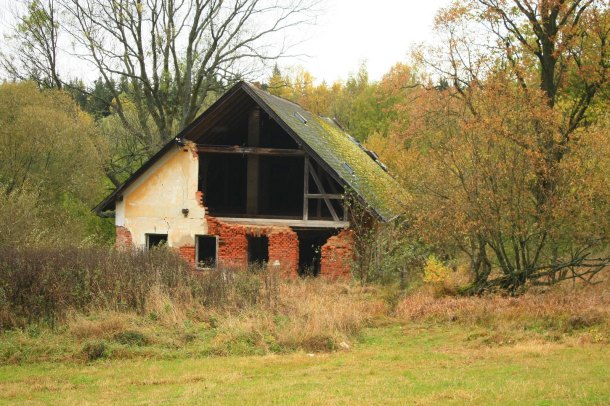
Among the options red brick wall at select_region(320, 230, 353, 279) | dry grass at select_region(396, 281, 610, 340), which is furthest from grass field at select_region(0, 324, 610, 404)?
red brick wall at select_region(320, 230, 353, 279)

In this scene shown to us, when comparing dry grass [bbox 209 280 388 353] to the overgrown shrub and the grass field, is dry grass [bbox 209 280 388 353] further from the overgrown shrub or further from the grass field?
the overgrown shrub

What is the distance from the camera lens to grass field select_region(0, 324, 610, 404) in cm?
955

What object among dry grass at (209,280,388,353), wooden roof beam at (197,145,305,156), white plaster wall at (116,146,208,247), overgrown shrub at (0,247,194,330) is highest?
wooden roof beam at (197,145,305,156)

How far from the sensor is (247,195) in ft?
86.3

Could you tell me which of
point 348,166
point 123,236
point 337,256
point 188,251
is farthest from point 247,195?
point 123,236

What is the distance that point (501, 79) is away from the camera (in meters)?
20.3

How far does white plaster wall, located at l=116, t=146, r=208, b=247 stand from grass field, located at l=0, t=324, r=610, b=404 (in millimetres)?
13499

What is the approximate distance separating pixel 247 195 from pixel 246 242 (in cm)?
165

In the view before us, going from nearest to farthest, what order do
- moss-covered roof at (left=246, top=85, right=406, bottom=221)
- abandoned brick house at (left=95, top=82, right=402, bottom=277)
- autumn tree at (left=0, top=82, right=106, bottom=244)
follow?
moss-covered roof at (left=246, top=85, right=406, bottom=221) → abandoned brick house at (left=95, top=82, right=402, bottom=277) → autumn tree at (left=0, top=82, right=106, bottom=244)

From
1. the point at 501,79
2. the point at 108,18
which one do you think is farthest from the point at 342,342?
the point at 108,18

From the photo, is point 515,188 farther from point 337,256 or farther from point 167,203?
point 167,203

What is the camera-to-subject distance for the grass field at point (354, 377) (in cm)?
955

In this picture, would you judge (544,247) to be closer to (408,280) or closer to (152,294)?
(408,280)

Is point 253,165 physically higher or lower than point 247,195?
higher
